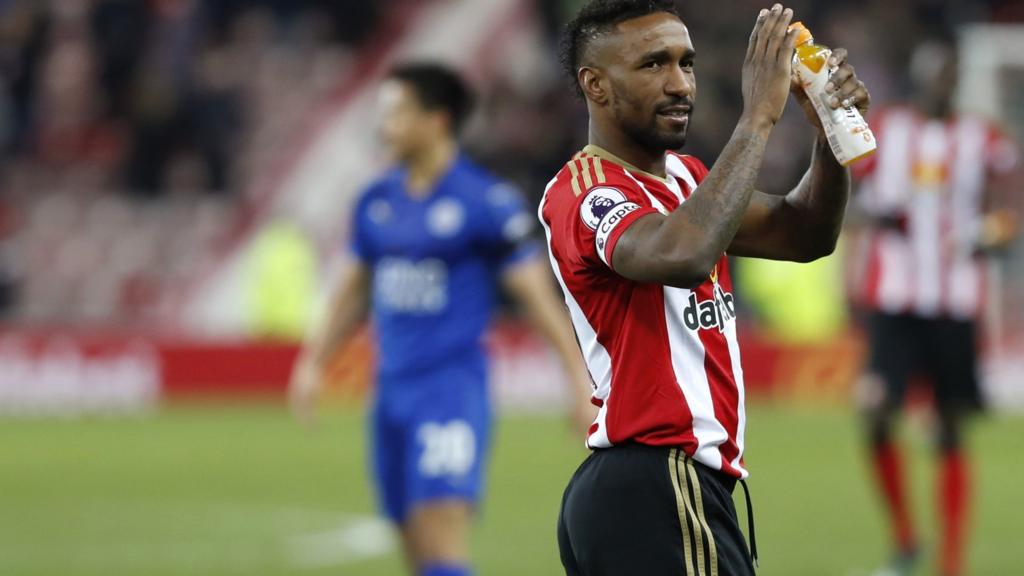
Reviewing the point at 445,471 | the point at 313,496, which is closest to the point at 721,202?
the point at 445,471

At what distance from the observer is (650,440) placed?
13.5 ft

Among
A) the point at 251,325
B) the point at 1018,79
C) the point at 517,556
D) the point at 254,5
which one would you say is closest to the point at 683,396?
the point at 517,556

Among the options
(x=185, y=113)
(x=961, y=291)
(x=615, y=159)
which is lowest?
(x=961, y=291)

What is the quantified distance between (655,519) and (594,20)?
3.80ft

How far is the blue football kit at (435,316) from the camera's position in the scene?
23.4 feet

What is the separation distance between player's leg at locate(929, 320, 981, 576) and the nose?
5124mm

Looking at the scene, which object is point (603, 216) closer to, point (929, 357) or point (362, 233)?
point (362, 233)

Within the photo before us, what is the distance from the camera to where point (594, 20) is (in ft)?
13.8

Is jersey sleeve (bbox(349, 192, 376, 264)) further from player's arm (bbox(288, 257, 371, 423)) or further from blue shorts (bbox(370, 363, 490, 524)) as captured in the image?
blue shorts (bbox(370, 363, 490, 524))

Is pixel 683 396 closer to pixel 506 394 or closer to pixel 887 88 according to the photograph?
pixel 506 394

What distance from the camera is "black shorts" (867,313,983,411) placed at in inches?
363

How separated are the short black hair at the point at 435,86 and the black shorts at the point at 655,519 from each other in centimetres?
343

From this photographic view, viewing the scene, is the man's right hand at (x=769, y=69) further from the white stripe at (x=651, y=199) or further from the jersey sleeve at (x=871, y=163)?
the jersey sleeve at (x=871, y=163)

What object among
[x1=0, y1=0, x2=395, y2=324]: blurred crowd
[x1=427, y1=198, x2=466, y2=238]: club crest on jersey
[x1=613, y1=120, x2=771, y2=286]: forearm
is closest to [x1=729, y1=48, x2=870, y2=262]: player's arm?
[x1=613, y1=120, x2=771, y2=286]: forearm
